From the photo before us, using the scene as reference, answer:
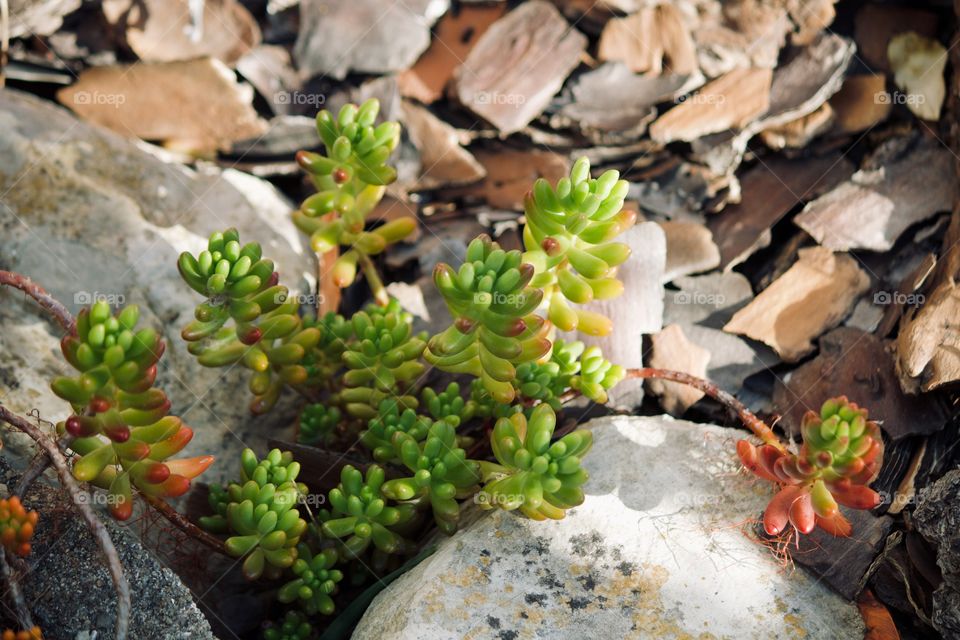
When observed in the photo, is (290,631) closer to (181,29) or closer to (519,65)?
(519,65)

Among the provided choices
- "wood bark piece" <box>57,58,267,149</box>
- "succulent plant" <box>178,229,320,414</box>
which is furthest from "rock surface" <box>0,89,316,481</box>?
"wood bark piece" <box>57,58,267,149</box>

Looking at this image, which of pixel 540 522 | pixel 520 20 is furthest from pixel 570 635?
pixel 520 20

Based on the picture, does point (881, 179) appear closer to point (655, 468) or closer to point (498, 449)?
point (655, 468)

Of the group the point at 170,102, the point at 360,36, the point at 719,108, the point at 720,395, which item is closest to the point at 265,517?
the point at 720,395

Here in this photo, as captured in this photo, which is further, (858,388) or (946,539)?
(858,388)

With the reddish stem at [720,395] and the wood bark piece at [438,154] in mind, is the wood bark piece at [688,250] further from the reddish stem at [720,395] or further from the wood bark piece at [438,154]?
the wood bark piece at [438,154]

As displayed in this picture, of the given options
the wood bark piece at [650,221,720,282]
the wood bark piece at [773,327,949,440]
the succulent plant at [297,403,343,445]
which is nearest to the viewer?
the wood bark piece at [773,327,949,440]

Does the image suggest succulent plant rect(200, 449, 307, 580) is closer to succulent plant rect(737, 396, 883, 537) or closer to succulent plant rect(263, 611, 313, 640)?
succulent plant rect(263, 611, 313, 640)

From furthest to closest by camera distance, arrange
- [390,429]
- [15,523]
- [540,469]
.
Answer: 1. [390,429]
2. [540,469]
3. [15,523]
